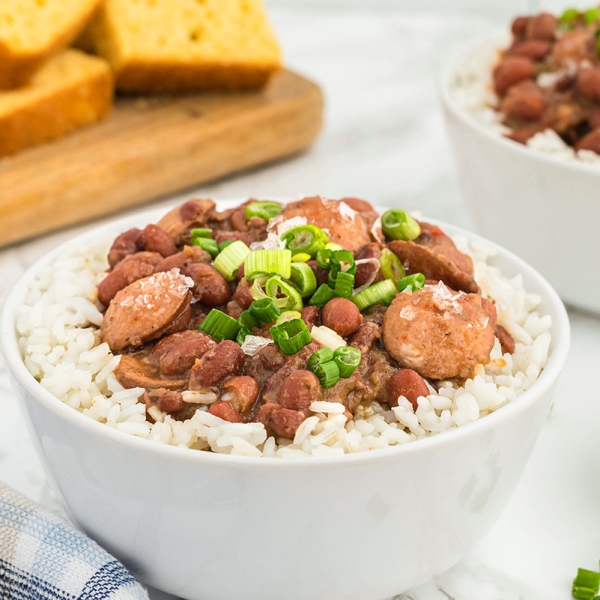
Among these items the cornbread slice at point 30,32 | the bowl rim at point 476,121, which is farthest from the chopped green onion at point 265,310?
the cornbread slice at point 30,32

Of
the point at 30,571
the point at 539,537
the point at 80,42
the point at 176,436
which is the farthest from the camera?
the point at 80,42

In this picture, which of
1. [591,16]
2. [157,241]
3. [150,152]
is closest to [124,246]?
[157,241]

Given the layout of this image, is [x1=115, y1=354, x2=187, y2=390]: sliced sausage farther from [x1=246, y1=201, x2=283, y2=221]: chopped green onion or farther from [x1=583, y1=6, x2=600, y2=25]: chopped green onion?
[x1=583, y1=6, x2=600, y2=25]: chopped green onion

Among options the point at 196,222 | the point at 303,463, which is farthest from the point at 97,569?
the point at 196,222

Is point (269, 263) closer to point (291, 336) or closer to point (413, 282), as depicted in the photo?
point (291, 336)

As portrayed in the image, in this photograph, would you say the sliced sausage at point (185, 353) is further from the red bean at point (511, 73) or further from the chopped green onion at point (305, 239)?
the red bean at point (511, 73)

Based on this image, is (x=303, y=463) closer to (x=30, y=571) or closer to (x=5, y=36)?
(x=30, y=571)

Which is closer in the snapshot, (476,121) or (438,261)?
(438,261)

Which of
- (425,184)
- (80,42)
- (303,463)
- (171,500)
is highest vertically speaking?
(303,463)
